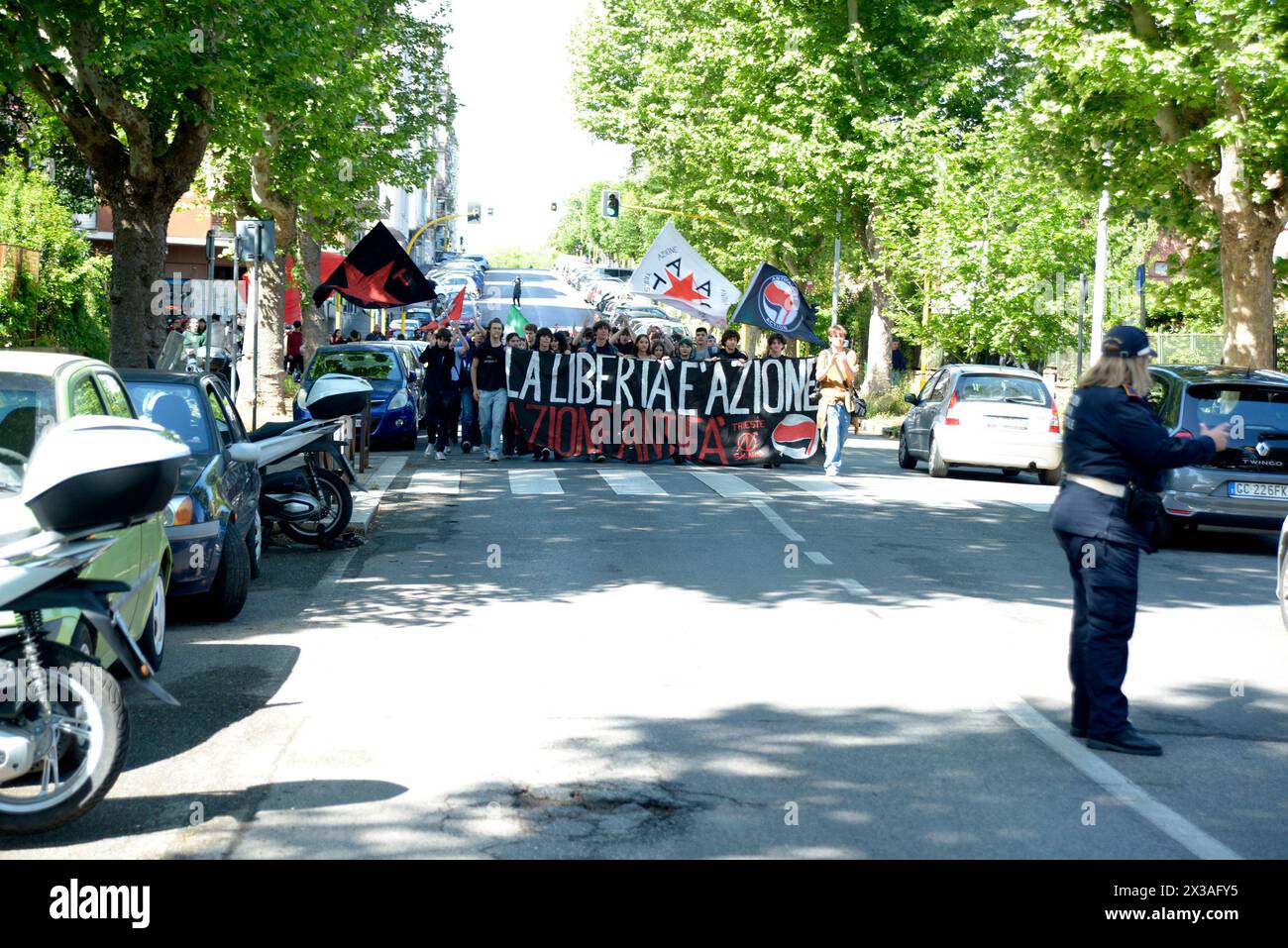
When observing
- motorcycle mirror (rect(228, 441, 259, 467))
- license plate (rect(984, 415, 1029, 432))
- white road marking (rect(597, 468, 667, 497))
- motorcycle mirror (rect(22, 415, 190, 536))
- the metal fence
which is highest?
the metal fence

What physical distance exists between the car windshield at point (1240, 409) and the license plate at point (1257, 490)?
0.40 metres

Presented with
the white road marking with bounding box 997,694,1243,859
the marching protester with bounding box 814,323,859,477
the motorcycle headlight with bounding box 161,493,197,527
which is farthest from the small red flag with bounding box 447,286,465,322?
the white road marking with bounding box 997,694,1243,859

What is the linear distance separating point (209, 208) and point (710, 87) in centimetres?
2126

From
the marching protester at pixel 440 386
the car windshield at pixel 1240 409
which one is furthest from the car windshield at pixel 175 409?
the marching protester at pixel 440 386

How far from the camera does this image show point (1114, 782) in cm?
622

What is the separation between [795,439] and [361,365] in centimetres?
754

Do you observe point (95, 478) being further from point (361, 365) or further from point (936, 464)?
point (361, 365)

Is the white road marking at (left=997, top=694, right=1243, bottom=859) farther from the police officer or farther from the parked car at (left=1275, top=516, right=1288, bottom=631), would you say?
the parked car at (left=1275, top=516, right=1288, bottom=631)

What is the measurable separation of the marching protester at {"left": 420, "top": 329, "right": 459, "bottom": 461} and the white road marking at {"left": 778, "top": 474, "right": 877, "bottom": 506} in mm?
5559

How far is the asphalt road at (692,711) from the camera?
5430 mm

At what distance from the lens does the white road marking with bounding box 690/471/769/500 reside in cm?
1823

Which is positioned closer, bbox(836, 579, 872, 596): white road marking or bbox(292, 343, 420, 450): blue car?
bbox(836, 579, 872, 596): white road marking

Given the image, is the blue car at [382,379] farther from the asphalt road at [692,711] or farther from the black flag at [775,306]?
the asphalt road at [692,711]

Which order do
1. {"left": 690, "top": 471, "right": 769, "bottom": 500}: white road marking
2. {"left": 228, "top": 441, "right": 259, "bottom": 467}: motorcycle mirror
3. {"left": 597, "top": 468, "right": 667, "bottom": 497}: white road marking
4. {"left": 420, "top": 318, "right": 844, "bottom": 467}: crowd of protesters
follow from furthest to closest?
{"left": 420, "top": 318, "right": 844, "bottom": 467}: crowd of protesters < {"left": 690, "top": 471, "right": 769, "bottom": 500}: white road marking < {"left": 597, "top": 468, "right": 667, "bottom": 497}: white road marking < {"left": 228, "top": 441, "right": 259, "bottom": 467}: motorcycle mirror
